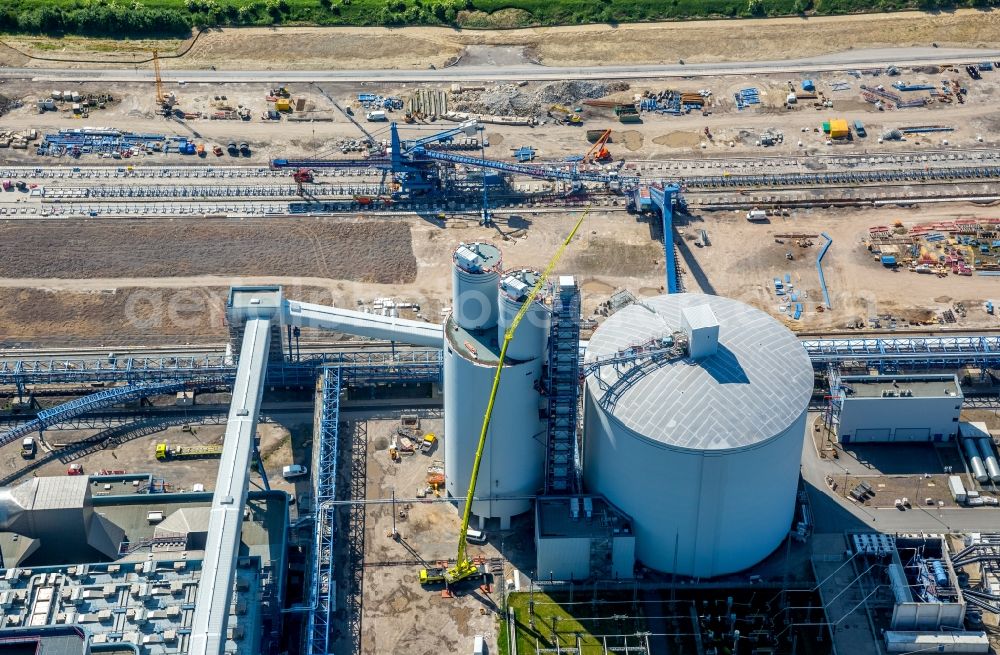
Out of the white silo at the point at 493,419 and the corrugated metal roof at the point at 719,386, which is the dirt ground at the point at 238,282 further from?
the corrugated metal roof at the point at 719,386

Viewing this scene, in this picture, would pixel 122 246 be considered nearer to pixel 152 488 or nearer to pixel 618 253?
pixel 152 488

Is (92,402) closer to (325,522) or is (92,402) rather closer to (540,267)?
(325,522)

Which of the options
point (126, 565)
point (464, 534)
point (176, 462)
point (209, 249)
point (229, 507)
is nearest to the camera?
point (229, 507)

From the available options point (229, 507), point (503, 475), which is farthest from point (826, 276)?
point (229, 507)

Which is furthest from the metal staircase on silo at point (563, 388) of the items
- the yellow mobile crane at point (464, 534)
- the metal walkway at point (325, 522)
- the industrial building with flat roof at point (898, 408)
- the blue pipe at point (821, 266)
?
the blue pipe at point (821, 266)

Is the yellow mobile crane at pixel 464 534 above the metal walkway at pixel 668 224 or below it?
below

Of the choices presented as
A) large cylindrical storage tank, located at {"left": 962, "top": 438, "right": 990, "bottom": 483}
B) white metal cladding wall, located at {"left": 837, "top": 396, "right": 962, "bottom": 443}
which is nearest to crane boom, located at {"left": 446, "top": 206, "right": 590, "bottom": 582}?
white metal cladding wall, located at {"left": 837, "top": 396, "right": 962, "bottom": 443}
